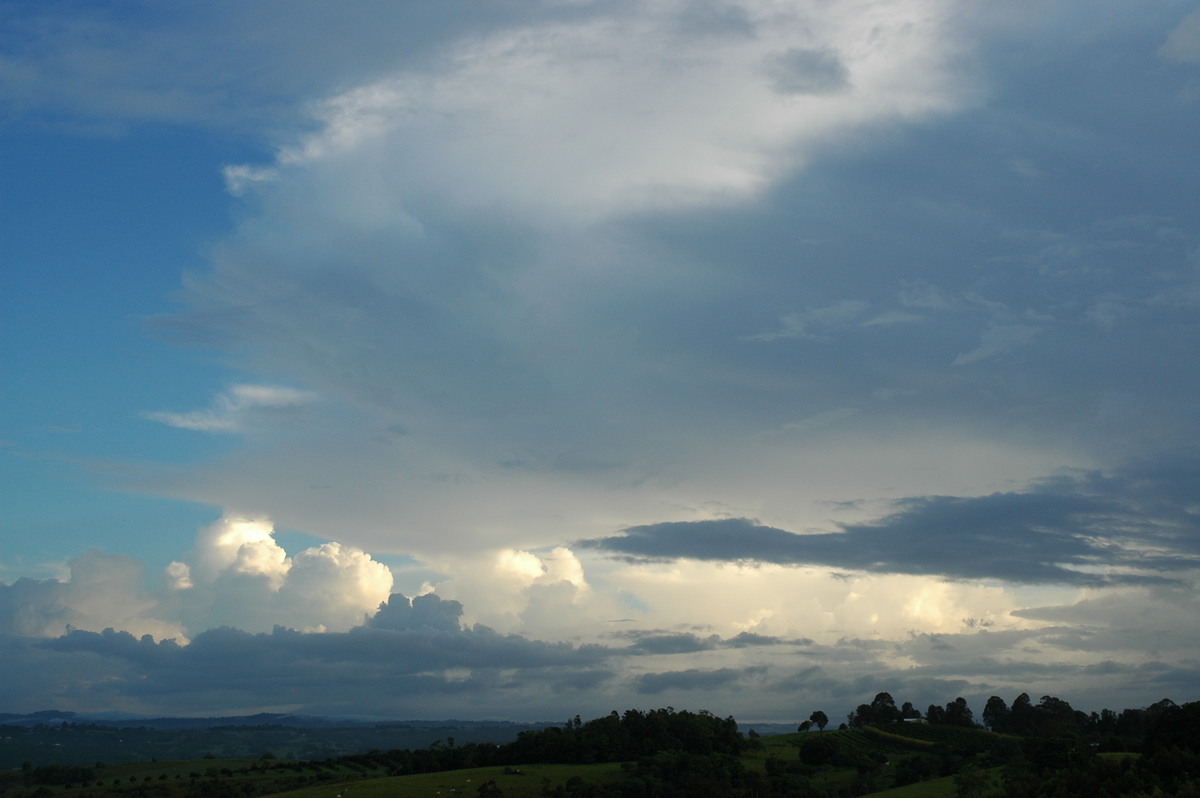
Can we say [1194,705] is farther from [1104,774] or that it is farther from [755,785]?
[755,785]

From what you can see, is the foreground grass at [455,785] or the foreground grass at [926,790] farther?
the foreground grass at [455,785]

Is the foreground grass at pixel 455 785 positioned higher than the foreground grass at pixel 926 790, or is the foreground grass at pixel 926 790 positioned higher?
the foreground grass at pixel 926 790

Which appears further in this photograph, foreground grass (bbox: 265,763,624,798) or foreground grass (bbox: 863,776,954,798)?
foreground grass (bbox: 265,763,624,798)

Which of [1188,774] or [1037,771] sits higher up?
[1188,774]

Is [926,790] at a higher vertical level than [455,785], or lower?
higher

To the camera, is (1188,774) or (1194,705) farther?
(1194,705)

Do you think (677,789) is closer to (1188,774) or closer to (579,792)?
(579,792)

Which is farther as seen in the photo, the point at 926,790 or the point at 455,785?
the point at 455,785

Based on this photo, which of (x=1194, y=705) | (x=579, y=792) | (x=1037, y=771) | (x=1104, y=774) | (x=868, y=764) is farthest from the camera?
(x=868, y=764)

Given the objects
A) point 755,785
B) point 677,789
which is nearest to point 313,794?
point 677,789

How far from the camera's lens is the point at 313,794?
177000mm

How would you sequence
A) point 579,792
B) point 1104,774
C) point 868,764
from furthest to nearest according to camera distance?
point 868,764, point 579,792, point 1104,774

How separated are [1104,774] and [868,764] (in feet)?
374

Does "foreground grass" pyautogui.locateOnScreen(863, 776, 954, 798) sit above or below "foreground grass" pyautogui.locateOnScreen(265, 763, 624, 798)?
above
